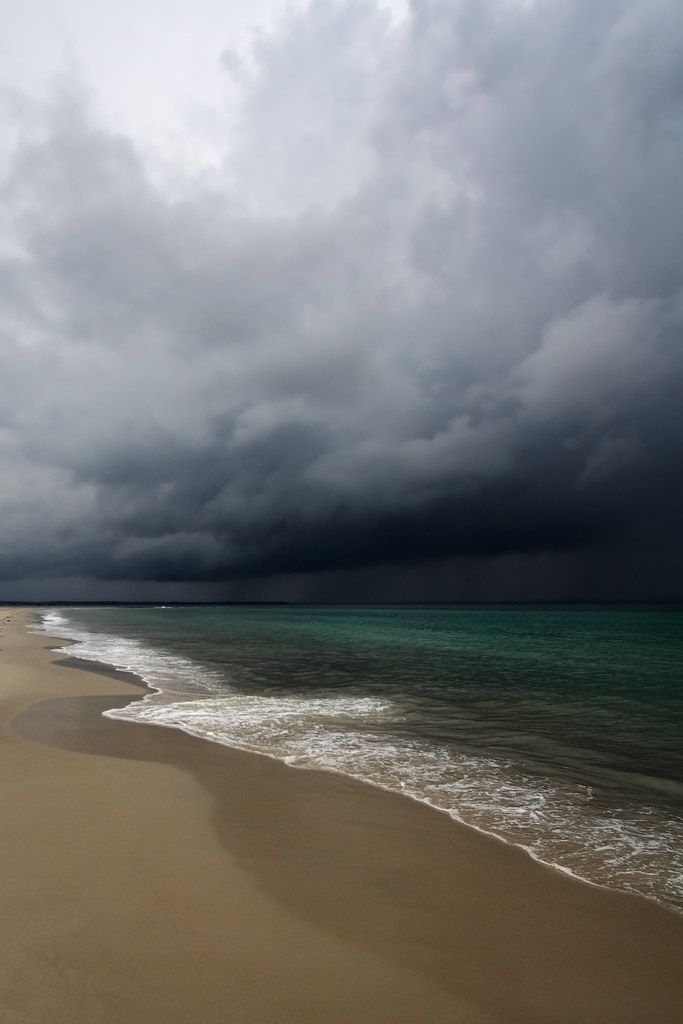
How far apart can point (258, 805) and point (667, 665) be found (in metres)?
26.8

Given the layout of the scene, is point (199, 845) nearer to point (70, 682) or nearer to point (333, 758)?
point (333, 758)

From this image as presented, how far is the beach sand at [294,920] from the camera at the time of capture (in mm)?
3676

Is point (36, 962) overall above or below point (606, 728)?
above

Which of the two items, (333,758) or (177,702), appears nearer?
(333,758)

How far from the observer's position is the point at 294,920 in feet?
15.2

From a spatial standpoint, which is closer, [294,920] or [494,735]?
[294,920]

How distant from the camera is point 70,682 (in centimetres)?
1831

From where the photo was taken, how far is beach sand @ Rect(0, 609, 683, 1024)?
145 inches

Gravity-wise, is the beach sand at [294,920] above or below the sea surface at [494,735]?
above

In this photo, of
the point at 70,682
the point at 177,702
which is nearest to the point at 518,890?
the point at 177,702

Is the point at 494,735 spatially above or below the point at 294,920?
below

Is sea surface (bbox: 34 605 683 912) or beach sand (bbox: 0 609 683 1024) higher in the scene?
beach sand (bbox: 0 609 683 1024)

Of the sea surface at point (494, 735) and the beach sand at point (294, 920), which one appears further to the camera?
the sea surface at point (494, 735)

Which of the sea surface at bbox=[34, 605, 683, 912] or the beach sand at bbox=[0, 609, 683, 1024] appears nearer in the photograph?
the beach sand at bbox=[0, 609, 683, 1024]
